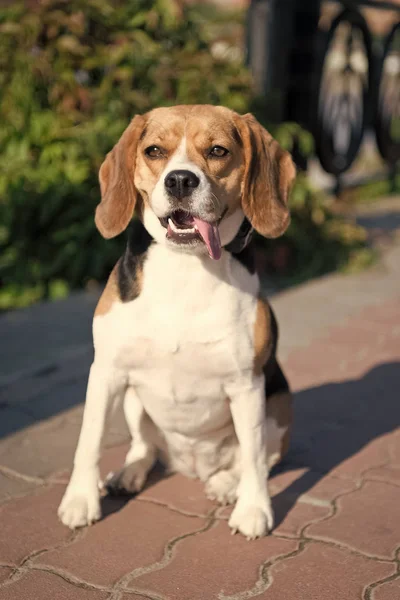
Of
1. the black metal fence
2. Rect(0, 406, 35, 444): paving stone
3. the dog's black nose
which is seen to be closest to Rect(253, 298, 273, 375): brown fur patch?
the dog's black nose

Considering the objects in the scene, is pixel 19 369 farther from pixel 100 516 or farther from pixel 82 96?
pixel 82 96

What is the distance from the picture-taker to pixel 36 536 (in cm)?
331

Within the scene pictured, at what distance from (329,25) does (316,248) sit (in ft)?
9.12

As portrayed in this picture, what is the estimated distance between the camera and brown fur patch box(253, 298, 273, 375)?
130 inches

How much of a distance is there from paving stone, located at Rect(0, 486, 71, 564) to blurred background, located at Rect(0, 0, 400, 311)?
3053mm

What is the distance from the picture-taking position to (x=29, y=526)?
3.39 meters

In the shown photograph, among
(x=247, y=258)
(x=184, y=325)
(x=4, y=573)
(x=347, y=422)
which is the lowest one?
(x=347, y=422)

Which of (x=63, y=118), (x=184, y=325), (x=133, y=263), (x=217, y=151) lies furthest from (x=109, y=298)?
(x=63, y=118)

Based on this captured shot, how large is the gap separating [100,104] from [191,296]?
12.7 ft

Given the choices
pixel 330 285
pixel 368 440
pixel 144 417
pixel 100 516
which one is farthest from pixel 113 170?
pixel 330 285

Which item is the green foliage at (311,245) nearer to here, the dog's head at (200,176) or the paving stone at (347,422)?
the paving stone at (347,422)

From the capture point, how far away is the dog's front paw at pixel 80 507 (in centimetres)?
337

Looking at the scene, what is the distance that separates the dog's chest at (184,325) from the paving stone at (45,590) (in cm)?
83

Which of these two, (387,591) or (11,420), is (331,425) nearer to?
(387,591)
